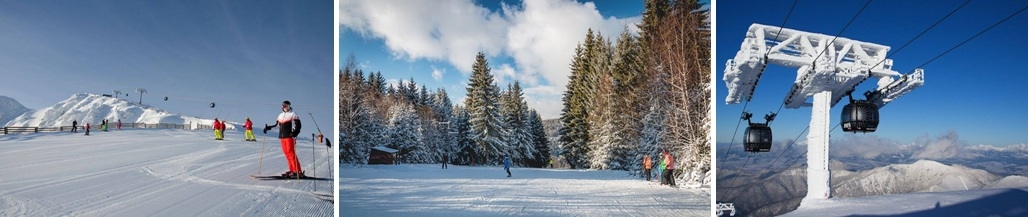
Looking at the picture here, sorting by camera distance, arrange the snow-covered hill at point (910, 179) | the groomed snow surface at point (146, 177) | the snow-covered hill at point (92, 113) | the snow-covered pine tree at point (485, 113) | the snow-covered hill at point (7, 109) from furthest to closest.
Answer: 1. the snow-covered pine tree at point (485, 113)
2. the snow-covered hill at point (910, 179)
3. the snow-covered hill at point (92, 113)
4. the snow-covered hill at point (7, 109)
5. the groomed snow surface at point (146, 177)

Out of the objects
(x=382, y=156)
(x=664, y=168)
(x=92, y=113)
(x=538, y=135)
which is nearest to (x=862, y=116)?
(x=664, y=168)

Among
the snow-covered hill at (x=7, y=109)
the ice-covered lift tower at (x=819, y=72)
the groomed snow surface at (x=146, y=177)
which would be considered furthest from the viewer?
the ice-covered lift tower at (x=819, y=72)

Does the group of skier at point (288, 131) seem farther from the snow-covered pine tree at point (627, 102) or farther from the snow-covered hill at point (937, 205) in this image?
the snow-covered hill at point (937, 205)

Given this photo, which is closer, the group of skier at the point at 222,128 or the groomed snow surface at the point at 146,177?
the groomed snow surface at the point at 146,177

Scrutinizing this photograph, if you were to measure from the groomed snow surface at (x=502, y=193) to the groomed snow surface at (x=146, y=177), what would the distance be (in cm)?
52

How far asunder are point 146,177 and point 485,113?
2332 mm

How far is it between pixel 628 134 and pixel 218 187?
3.22 meters

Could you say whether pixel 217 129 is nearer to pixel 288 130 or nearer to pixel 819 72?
pixel 288 130

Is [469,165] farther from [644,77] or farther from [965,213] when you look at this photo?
[965,213]

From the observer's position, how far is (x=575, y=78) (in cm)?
412

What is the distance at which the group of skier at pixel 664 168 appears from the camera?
13.7 feet

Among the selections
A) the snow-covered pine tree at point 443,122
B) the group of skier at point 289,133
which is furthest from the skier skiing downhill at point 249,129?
the snow-covered pine tree at point 443,122

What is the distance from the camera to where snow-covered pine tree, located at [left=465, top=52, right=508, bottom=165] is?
161 inches

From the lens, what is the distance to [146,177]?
8.46ft
